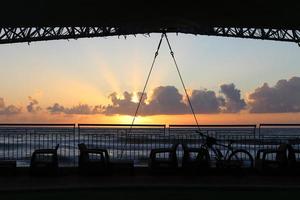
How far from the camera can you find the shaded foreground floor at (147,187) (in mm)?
9789

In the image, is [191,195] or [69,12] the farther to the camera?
[69,12]

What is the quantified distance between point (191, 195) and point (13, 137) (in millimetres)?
7525

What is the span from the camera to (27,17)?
15336mm

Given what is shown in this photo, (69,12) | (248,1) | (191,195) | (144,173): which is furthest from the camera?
(69,12)

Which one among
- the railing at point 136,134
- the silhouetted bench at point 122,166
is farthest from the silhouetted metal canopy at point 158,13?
the silhouetted bench at point 122,166

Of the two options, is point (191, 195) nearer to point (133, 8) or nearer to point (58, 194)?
point (58, 194)

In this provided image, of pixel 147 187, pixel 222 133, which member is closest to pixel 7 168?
pixel 147 187

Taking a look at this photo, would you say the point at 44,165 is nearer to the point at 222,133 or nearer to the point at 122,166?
the point at 122,166

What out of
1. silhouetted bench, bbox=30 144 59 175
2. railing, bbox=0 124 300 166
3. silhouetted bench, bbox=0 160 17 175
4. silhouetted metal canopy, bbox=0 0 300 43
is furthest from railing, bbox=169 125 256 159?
silhouetted bench, bbox=0 160 17 175

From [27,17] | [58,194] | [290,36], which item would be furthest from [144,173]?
[290,36]

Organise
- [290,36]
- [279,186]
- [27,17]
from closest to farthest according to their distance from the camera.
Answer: [279,186] < [27,17] < [290,36]

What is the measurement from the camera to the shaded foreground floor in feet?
32.1

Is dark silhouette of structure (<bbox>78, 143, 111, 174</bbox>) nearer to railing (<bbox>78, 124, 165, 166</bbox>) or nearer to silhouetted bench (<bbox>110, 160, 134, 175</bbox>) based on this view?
silhouetted bench (<bbox>110, 160, 134, 175</bbox>)

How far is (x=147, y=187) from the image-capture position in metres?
10.5
